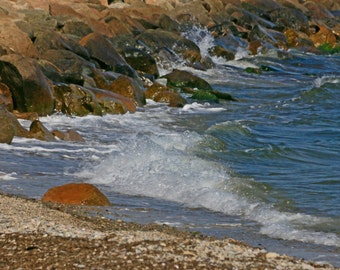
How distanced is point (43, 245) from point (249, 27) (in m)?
27.2

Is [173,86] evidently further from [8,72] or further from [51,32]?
[8,72]

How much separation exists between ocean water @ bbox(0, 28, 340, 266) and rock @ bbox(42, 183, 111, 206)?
10.1 inches

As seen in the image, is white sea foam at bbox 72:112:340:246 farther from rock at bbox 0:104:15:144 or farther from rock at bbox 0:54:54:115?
rock at bbox 0:54:54:115

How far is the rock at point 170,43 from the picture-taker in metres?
24.7

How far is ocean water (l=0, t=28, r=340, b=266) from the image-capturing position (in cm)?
945

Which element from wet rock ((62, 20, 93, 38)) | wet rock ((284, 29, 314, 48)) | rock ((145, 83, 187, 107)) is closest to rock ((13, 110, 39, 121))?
rock ((145, 83, 187, 107))

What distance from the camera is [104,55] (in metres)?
20.1

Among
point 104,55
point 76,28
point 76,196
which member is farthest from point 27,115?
point 76,28

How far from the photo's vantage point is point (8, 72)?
15234 mm

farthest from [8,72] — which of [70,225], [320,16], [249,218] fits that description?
[320,16]

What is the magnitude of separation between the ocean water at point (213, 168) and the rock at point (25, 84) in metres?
0.36

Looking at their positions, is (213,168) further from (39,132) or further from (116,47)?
(116,47)

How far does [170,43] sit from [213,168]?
13039 mm

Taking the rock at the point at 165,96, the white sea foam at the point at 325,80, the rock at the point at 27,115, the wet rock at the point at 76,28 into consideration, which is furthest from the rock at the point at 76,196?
the white sea foam at the point at 325,80
